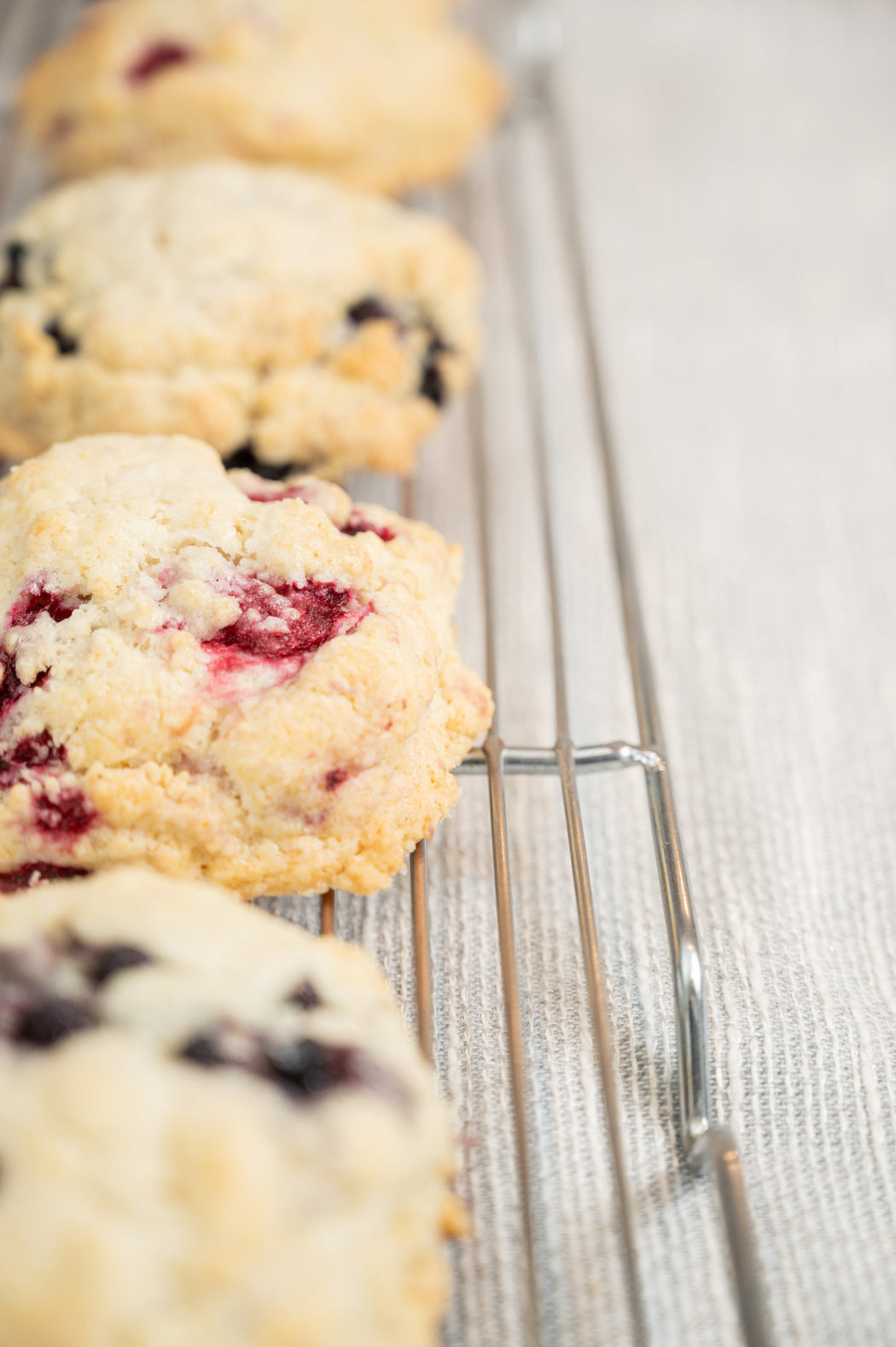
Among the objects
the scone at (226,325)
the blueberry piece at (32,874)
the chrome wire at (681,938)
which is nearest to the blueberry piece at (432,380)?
the scone at (226,325)

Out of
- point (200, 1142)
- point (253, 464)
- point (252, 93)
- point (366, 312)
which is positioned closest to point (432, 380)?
point (366, 312)

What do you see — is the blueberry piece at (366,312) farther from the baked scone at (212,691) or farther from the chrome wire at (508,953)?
the baked scone at (212,691)

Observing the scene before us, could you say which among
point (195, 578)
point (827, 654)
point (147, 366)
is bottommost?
point (195, 578)

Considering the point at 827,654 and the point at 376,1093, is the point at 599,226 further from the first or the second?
the point at 376,1093

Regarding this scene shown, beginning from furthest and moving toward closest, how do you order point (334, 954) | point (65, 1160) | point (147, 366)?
point (147, 366)
point (334, 954)
point (65, 1160)

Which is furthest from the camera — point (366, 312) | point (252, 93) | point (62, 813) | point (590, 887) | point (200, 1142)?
point (252, 93)

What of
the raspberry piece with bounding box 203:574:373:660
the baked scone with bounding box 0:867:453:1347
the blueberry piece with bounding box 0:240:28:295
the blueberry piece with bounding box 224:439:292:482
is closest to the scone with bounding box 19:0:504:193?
the blueberry piece with bounding box 0:240:28:295

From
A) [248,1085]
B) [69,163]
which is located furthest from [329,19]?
[248,1085]

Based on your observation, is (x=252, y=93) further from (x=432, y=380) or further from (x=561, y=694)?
(x=561, y=694)
